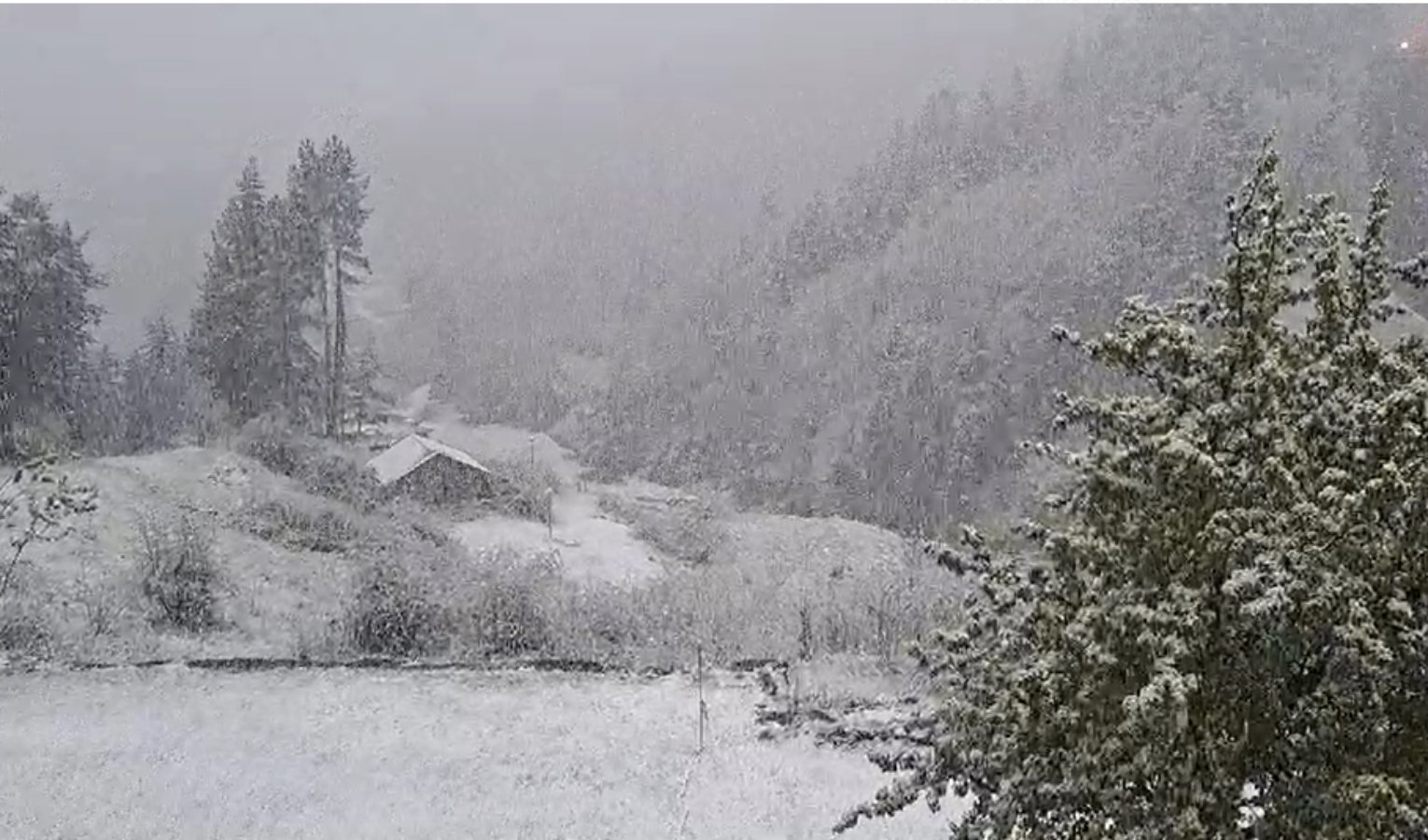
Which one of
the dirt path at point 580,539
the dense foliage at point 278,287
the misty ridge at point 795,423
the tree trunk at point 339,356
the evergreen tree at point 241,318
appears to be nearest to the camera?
the misty ridge at point 795,423

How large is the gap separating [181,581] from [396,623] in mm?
4605

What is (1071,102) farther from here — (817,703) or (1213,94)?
(817,703)

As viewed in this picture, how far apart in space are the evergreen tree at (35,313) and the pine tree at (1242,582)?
38000mm

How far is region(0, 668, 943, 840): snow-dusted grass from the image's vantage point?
15344mm

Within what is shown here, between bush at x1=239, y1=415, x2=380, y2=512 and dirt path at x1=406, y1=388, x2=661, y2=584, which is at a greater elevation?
bush at x1=239, y1=415, x2=380, y2=512

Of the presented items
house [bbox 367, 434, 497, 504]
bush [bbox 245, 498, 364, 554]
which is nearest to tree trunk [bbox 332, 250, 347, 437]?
house [bbox 367, 434, 497, 504]

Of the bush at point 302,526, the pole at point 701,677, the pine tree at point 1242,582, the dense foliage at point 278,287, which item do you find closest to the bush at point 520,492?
the dense foliage at point 278,287

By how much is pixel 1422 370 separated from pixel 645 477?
59922 mm

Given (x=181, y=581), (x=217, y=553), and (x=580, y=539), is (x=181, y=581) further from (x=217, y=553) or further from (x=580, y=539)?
(x=580, y=539)

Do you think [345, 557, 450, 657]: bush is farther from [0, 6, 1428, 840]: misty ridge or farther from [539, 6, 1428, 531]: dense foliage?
[539, 6, 1428, 531]: dense foliage

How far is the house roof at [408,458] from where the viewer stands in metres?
41.4

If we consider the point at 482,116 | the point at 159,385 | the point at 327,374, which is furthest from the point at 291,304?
the point at 482,116

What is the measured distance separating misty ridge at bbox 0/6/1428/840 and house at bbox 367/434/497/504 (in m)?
0.19

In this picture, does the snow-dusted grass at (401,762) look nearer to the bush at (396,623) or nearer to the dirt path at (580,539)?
the bush at (396,623)
